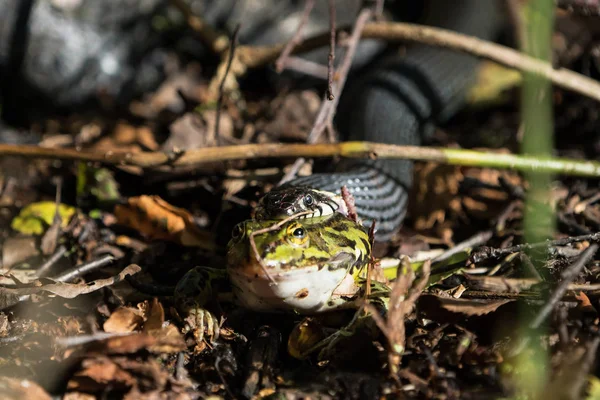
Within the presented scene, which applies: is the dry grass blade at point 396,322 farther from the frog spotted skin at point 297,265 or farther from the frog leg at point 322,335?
the frog spotted skin at point 297,265

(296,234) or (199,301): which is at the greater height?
(296,234)

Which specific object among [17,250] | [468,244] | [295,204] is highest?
[295,204]

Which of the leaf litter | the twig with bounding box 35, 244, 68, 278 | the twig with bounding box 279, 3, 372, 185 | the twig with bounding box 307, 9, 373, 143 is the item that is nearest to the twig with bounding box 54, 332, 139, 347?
the leaf litter

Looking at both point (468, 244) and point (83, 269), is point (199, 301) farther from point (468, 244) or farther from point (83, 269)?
point (468, 244)

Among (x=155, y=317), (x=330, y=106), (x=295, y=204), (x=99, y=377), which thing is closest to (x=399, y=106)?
(x=330, y=106)

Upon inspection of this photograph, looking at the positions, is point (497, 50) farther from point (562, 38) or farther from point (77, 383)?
point (77, 383)

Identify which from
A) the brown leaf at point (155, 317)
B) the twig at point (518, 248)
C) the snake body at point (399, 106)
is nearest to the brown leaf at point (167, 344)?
the brown leaf at point (155, 317)

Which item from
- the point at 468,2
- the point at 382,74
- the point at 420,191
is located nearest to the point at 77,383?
the point at 420,191
